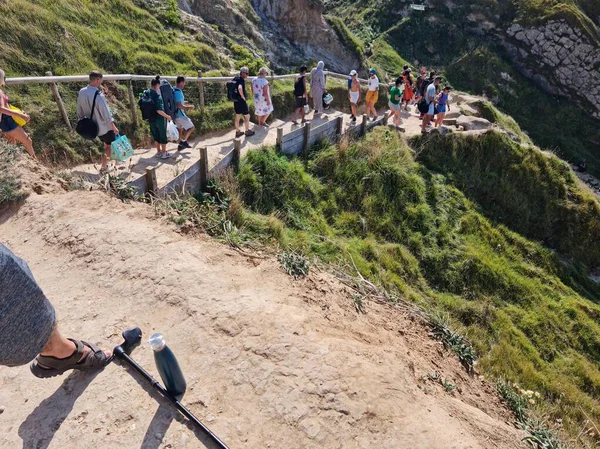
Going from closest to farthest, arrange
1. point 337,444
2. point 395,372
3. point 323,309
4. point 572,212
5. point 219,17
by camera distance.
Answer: point 337,444 < point 395,372 < point 323,309 < point 572,212 < point 219,17

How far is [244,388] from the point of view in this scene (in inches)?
159

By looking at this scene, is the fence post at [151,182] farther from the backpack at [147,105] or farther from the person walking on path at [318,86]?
the person walking on path at [318,86]

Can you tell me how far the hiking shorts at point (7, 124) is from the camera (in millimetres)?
6898

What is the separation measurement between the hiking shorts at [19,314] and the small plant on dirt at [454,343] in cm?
482

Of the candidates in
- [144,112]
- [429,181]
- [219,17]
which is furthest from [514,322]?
[219,17]

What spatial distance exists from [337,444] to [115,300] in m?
2.93

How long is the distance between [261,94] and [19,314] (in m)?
8.72

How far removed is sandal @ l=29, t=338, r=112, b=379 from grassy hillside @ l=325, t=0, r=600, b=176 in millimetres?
28837

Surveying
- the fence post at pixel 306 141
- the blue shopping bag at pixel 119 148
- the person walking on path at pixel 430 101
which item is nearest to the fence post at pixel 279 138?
the fence post at pixel 306 141

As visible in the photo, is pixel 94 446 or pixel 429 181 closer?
pixel 94 446

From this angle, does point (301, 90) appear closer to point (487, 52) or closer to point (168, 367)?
point (168, 367)

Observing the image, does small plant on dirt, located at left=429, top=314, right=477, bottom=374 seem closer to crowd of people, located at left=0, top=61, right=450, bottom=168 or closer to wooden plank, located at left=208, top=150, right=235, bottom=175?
wooden plank, located at left=208, top=150, right=235, bottom=175

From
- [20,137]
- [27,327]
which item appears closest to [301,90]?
[20,137]

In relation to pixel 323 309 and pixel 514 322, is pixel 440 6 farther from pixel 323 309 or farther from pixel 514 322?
pixel 323 309
